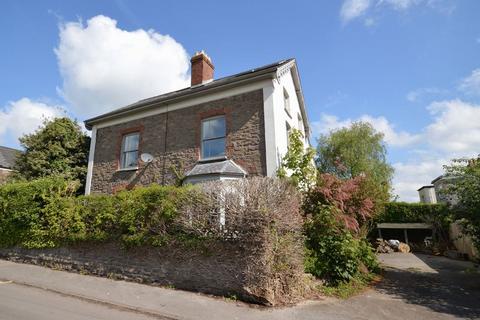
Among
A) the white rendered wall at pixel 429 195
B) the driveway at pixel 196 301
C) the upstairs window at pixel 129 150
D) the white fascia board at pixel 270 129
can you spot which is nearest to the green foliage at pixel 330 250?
the driveway at pixel 196 301

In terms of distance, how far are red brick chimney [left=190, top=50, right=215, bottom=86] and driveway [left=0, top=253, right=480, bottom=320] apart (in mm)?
10799

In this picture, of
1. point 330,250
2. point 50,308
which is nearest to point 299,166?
point 330,250

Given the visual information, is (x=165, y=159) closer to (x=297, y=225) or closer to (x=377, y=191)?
(x=297, y=225)

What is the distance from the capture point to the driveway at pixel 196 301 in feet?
19.5

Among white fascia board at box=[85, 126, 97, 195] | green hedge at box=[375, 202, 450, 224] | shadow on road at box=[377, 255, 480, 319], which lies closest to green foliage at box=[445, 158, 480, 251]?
shadow on road at box=[377, 255, 480, 319]

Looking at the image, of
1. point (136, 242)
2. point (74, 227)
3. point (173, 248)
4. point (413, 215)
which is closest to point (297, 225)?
point (173, 248)

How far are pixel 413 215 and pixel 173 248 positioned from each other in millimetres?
17565

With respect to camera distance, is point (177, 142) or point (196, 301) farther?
point (177, 142)

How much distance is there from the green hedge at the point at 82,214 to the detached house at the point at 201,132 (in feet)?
9.90

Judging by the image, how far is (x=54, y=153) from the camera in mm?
17047

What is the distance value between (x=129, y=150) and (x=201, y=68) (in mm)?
5789

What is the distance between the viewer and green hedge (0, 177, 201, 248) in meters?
7.91

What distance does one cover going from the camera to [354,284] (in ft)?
Answer: 26.3

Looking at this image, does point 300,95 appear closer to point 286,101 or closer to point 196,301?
point 286,101
